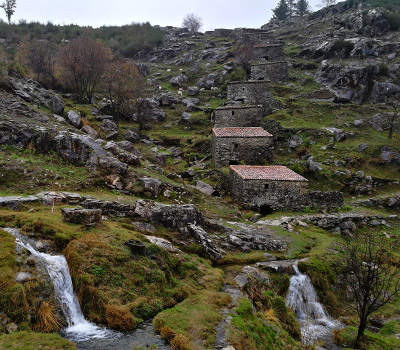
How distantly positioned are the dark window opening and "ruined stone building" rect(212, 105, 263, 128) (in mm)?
15814

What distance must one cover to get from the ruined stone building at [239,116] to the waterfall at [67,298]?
103 ft

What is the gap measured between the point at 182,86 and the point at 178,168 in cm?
3424

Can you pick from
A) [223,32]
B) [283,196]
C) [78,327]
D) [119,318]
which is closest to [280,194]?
[283,196]

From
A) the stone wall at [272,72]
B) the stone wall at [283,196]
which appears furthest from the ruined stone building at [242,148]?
the stone wall at [272,72]

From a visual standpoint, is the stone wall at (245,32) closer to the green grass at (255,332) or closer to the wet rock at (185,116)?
the wet rock at (185,116)

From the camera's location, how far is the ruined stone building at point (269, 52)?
63.3 meters

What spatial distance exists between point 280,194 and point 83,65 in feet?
109

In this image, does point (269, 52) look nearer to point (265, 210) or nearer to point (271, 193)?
point (271, 193)

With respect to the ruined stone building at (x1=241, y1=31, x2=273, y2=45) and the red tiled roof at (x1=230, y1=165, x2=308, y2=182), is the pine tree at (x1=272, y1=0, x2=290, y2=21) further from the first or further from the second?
the red tiled roof at (x1=230, y1=165, x2=308, y2=182)

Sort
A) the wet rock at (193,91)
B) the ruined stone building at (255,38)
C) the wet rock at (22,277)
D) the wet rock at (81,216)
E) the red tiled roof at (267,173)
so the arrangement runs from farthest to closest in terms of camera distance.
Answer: the ruined stone building at (255,38) < the wet rock at (193,91) < the red tiled roof at (267,173) < the wet rock at (81,216) < the wet rock at (22,277)

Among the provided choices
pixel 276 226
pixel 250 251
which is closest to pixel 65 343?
pixel 250 251

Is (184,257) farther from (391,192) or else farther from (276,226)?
(391,192)

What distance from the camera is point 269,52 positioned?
64.1 m

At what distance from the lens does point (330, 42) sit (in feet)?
197
